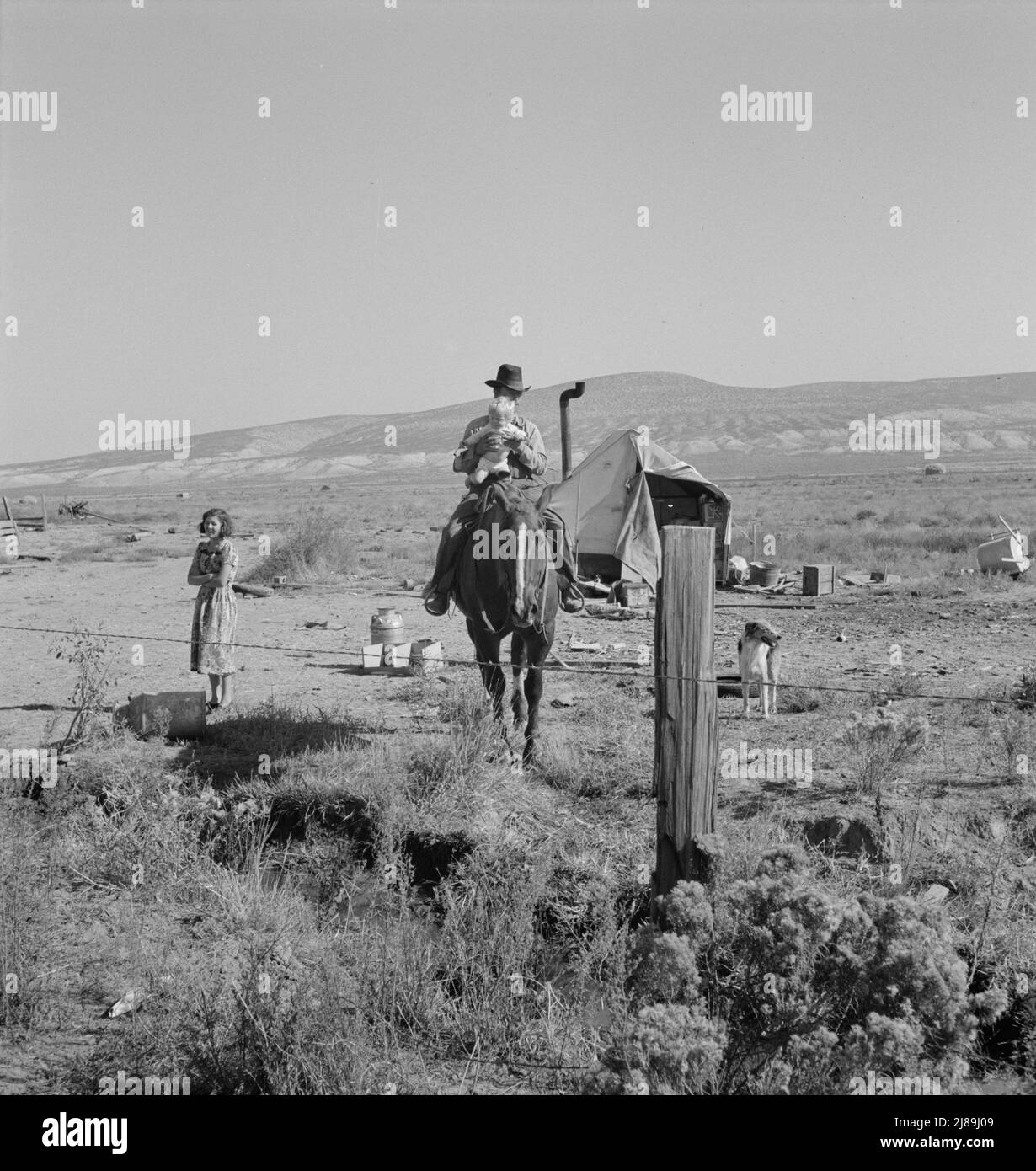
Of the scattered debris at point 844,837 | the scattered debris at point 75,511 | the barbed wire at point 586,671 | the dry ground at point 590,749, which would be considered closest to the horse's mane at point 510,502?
the barbed wire at point 586,671

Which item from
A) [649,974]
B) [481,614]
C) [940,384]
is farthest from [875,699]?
[940,384]

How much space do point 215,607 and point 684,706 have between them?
17.4 ft

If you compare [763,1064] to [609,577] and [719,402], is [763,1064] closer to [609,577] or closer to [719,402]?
[609,577]

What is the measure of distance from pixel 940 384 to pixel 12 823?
174 m

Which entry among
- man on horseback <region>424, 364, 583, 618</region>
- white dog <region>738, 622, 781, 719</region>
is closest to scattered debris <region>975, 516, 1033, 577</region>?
white dog <region>738, 622, 781, 719</region>

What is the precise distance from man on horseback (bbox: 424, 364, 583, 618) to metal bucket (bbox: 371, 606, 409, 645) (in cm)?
282

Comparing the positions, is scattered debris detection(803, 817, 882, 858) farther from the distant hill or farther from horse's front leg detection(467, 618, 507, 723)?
the distant hill

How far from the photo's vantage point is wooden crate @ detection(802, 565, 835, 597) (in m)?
15.4

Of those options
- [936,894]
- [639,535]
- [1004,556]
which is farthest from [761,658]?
[1004,556]

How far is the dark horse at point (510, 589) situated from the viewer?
285 inches

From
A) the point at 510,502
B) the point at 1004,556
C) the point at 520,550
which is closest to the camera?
the point at 520,550

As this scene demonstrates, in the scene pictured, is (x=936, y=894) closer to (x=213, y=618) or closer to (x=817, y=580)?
(x=213, y=618)

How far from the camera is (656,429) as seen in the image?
135125 mm

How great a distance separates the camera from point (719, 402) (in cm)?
15150
